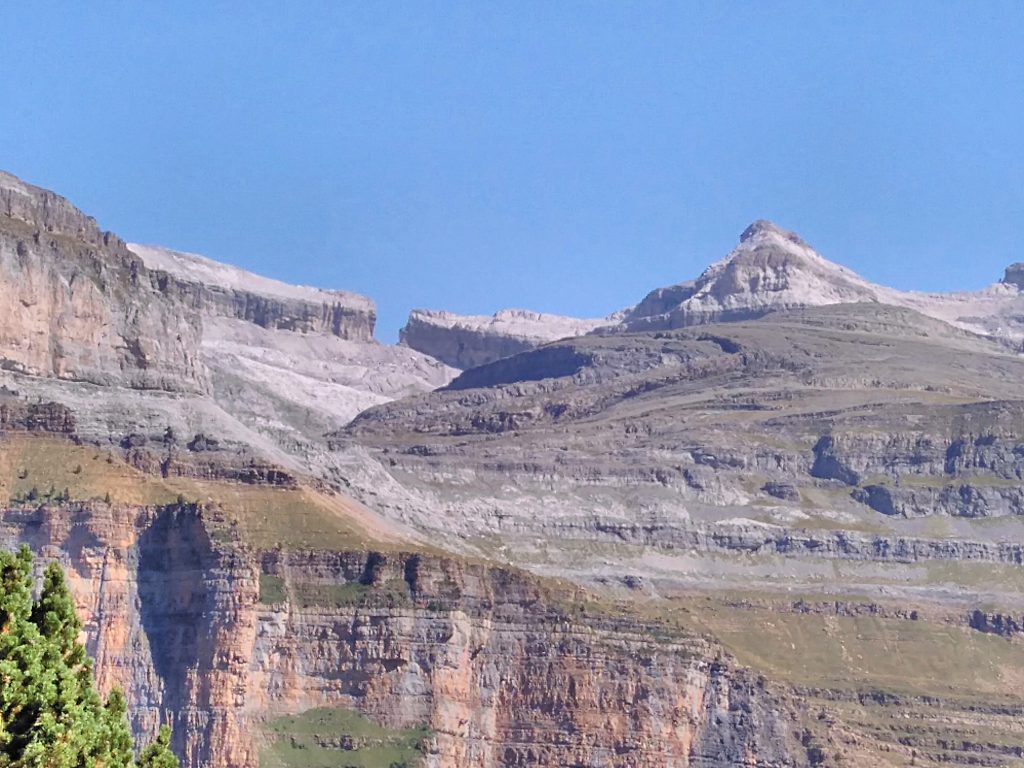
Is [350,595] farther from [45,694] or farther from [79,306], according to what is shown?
[45,694]

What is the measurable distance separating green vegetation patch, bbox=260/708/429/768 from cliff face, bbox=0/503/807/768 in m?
0.72

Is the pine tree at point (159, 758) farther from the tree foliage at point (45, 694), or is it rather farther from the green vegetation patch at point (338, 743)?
the green vegetation patch at point (338, 743)

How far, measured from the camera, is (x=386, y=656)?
5994 inches

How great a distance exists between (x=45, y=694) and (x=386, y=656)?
337ft

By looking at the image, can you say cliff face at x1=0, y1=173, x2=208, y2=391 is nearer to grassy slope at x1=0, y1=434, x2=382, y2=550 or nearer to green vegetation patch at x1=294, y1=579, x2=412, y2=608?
grassy slope at x1=0, y1=434, x2=382, y2=550

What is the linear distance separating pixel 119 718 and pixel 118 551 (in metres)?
98.4

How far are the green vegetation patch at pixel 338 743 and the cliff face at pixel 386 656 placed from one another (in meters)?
0.72

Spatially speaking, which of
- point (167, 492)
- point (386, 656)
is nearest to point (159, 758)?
point (386, 656)

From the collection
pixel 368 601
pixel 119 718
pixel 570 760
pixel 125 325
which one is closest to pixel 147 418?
pixel 125 325

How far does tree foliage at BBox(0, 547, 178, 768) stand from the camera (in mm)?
49938

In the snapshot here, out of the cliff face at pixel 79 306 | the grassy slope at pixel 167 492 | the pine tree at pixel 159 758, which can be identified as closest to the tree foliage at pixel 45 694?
the pine tree at pixel 159 758

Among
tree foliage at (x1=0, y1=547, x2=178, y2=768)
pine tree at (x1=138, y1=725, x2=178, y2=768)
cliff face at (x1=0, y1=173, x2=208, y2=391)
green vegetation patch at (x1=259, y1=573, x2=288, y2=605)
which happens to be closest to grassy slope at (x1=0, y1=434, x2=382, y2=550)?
green vegetation patch at (x1=259, y1=573, x2=288, y2=605)

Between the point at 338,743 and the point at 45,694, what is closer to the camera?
the point at 45,694

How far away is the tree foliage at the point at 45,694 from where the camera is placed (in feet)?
164
